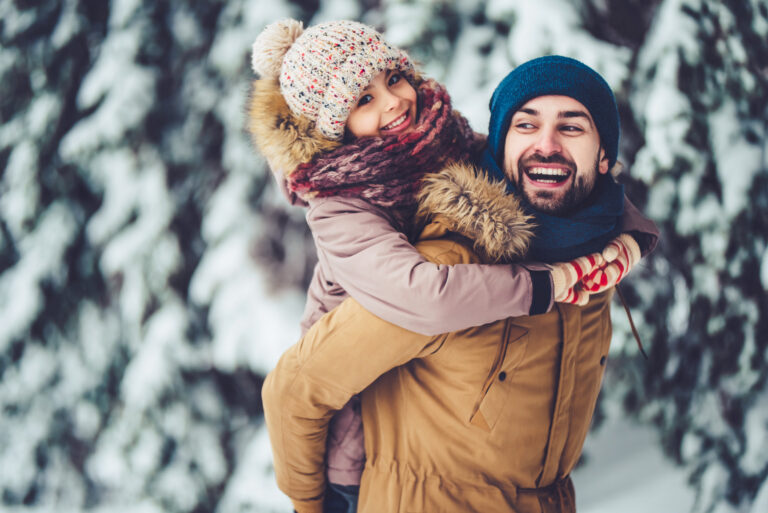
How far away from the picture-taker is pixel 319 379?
122cm

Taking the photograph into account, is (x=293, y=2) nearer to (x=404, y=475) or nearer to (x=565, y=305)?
(x=565, y=305)

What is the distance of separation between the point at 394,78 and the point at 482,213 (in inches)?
25.7

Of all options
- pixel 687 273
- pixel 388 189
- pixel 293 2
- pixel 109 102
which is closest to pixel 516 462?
pixel 388 189

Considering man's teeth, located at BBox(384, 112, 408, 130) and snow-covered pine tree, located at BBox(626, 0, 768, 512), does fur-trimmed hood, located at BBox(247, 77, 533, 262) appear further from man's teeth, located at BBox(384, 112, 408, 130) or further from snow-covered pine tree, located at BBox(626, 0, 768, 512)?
snow-covered pine tree, located at BBox(626, 0, 768, 512)

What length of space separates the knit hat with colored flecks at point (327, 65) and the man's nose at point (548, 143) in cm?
52

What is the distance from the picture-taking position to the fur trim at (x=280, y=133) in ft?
4.55

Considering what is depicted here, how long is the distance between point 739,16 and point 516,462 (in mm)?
2087

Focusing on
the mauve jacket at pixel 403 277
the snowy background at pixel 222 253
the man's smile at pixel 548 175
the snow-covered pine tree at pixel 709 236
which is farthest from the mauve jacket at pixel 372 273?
the snowy background at pixel 222 253

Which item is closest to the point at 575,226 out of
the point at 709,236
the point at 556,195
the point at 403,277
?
the point at 556,195

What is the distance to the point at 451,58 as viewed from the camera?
2.30 meters

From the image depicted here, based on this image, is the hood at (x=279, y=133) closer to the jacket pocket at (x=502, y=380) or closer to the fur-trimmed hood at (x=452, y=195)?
the fur-trimmed hood at (x=452, y=195)

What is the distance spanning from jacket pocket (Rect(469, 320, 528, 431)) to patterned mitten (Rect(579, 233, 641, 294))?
0.67 feet

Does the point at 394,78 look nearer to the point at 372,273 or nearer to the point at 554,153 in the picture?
the point at 554,153

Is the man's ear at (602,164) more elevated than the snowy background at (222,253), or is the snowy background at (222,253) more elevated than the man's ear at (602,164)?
the man's ear at (602,164)
